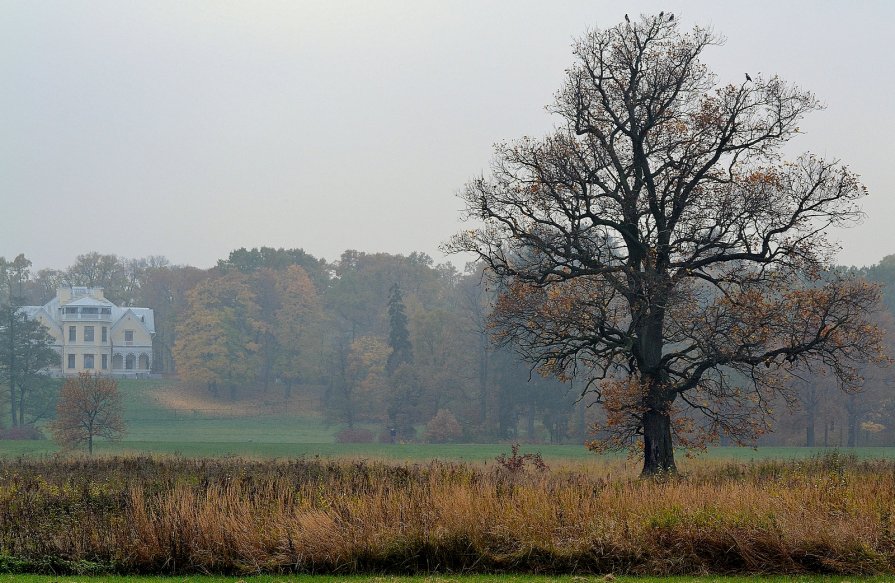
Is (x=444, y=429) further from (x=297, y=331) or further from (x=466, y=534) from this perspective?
(x=466, y=534)

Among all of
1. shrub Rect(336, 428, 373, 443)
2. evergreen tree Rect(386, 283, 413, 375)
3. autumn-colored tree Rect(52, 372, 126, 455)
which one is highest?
evergreen tree Rect(386, 283, 413, 375)

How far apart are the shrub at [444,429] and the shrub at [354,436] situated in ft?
22.1

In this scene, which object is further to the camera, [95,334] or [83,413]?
[95,334]

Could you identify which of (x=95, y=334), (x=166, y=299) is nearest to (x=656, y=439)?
(x=95, y=334)

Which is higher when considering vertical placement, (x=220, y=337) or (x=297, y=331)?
(x=297, y=331)

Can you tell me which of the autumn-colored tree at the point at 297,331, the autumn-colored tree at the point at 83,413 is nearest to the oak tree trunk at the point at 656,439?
the autumn-colored tree at the point at 83,413

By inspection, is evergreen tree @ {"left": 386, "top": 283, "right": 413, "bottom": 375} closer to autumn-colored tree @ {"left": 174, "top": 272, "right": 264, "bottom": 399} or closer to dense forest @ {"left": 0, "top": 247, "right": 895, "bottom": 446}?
dense forest @ {"left": 0, "top": 247, "right": 895, "bottom": 446}

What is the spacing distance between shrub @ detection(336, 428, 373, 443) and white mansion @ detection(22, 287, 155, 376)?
139 feet

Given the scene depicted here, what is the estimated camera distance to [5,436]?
235 ft

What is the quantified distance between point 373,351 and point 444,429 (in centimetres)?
1802

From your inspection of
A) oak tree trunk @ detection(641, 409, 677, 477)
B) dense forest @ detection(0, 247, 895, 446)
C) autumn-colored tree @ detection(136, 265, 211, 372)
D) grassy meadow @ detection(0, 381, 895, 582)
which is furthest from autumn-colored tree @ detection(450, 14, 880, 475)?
autumn-colored tree @ detection(136, 265, 211, 372)

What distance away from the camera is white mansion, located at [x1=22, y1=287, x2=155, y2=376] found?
109375 mm

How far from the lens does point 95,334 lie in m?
110

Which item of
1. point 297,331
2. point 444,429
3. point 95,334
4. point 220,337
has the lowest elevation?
point 444,429
